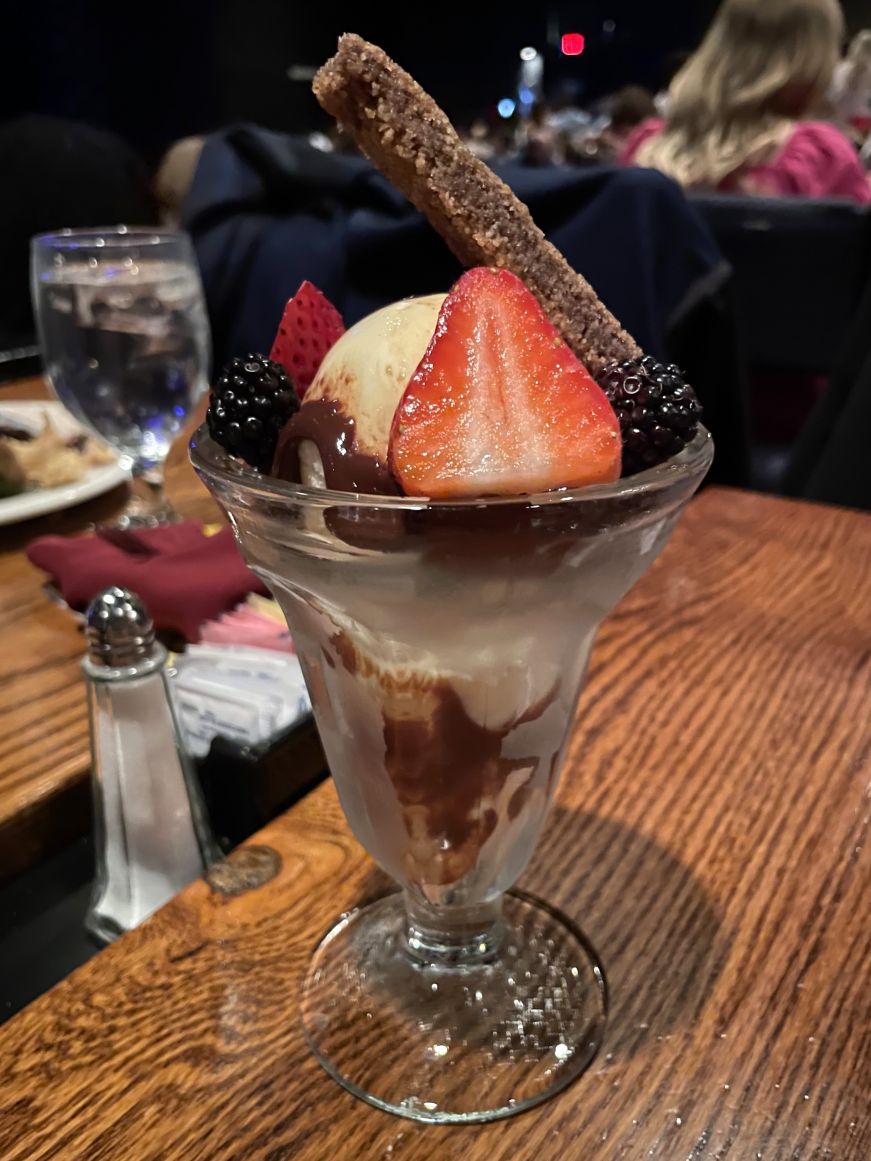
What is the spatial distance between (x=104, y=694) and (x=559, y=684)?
315 mm

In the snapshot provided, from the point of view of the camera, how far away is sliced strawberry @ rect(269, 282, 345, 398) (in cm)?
54

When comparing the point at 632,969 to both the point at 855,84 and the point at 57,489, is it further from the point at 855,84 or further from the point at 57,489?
the point at 855,84

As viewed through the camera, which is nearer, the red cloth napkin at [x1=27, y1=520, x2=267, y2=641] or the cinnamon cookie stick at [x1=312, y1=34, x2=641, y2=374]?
the cinnamon cookie stick at [x1=312, y1=34, x2=641, y2=374]

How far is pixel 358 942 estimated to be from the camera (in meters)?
0.57

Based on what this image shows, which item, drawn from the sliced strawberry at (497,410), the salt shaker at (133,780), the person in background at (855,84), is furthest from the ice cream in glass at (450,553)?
the person in background at (855,84)

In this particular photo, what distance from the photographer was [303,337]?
21.2 inches

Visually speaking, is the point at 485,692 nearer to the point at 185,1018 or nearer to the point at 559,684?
the point at 559,684

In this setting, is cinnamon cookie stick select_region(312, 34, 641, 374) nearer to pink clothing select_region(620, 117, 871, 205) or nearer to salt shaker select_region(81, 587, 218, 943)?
salt shaker select_region(81, 587, 218, 943)

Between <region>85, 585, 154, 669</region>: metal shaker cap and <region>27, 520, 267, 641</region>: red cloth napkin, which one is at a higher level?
<region>85, 585, 154, 669</region>: metal shaker cap

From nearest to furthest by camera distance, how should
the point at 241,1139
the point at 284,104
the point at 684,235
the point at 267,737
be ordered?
the point at 241,1139 < the point at 267,737 < the point at 684,235 < the point at 284,104

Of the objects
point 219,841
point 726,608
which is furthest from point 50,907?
point 726,608

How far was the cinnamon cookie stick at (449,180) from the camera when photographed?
0.44 meters

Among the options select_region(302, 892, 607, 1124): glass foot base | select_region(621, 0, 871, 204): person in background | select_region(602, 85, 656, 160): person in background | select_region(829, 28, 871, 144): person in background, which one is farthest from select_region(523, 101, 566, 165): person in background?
select_region(302, 892, 607, 1124): glass foot base

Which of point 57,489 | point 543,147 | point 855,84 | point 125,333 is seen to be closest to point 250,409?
point 125,333
